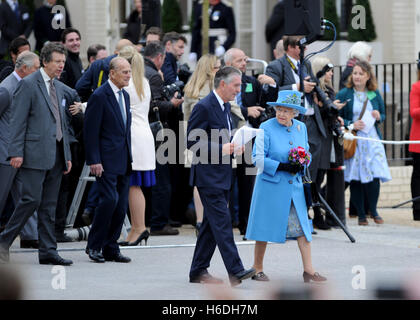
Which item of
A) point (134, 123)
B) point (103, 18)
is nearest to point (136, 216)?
point (134, 123)

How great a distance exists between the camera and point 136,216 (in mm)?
12195

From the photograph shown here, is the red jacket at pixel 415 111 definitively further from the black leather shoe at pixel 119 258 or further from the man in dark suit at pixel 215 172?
the man in dark suit at pixel 215 172

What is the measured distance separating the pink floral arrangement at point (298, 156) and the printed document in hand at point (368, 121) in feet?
15.9

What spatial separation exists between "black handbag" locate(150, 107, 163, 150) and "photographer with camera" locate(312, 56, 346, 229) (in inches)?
76.3

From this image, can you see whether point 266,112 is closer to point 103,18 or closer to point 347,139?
point 347,139

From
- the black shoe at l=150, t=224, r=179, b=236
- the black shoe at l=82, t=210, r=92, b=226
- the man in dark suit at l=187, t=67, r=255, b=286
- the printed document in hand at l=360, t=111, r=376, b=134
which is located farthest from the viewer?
the printed document in hand at l=360, t=111, r=376, b=134

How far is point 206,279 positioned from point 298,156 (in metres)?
1.33

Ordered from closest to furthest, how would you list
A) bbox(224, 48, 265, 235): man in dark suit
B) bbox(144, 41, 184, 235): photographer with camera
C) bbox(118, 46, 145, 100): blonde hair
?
bbox(118, 46, 145, 100): blonde hair → bbox(144, 41, 184, 235): photographer with camera → bbox(224, 48, 265, 235): man in dark suit

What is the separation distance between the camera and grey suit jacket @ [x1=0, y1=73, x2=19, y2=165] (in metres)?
11.8

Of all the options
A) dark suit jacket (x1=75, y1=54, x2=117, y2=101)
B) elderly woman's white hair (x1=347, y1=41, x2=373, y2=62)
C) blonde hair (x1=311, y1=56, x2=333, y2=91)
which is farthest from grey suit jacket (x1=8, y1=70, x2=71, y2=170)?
elderly woman's white hair (x1=347, y1=41, x2=373, y2=62)

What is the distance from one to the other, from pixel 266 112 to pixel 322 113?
3.19ft

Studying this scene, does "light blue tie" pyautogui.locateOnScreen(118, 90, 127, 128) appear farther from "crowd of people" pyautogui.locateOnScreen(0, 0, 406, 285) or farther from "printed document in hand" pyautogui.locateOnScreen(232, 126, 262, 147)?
"printed document in hand" pyautogui.locateOnScreen(232, 126, 262, 147)

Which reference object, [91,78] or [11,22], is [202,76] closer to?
[91,78]

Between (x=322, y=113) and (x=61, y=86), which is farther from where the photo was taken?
(x=322, y=113)
